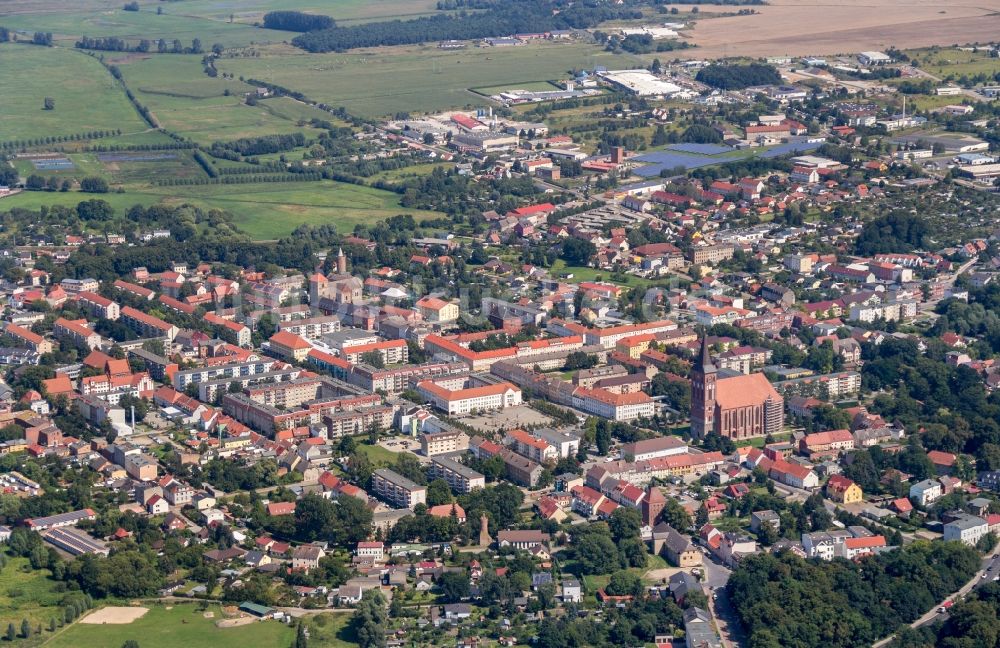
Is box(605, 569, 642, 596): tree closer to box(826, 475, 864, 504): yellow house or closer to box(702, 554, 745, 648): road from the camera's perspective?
box(702, 554, 745, 648): road

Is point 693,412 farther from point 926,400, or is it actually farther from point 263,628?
point 263,628

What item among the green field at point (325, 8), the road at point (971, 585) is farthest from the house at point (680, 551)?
the green field at point (325, 8)

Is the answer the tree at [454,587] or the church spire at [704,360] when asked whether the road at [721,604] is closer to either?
the tree at [454,587]

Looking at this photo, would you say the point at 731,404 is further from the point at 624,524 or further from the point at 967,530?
the point at 967,530

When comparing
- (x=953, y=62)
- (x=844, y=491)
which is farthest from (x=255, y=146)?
(x=844, y=491)

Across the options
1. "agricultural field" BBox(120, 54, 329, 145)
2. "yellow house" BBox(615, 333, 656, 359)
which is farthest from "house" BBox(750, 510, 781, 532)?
"agricultural field" BBox(120, 54, 329, 145)

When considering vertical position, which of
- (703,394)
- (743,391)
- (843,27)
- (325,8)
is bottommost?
(743,391)
